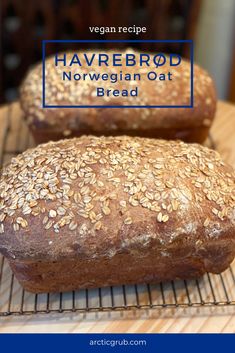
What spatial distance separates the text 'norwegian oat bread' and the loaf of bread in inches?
15.6

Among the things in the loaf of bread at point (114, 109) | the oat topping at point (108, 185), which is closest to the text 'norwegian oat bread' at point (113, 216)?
the oat topping at point (108, 185)

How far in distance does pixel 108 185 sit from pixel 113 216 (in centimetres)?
10

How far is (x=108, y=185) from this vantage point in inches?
56.6

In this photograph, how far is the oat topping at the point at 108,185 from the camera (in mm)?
1388

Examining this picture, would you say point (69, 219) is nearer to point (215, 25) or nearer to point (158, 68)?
point (158, 68)

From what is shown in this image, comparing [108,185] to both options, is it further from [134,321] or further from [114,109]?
[114,109]

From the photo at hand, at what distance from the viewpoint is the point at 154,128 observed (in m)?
2.00

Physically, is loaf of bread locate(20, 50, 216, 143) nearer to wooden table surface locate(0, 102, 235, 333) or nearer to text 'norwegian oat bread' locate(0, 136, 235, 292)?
text 'norwegian oat bread' locate(0, 136, 235, 292)

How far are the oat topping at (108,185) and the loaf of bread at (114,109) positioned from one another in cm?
37

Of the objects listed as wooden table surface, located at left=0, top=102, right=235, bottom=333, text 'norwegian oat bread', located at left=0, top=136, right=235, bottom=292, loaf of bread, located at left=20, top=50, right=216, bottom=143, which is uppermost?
loaf of bread, located at left=20, top=50, right=216, bottom=143

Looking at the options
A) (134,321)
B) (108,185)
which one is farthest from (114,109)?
(134,321)

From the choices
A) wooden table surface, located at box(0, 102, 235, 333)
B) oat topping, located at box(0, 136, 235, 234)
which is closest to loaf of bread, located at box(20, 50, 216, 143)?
oat topping, located at box(0, 136, 235, 234)

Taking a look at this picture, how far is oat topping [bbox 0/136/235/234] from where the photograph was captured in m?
1.39

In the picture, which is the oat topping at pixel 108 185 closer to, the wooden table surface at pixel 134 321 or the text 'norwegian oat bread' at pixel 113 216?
the text 'norwegian oat bread' at pixel 113 216
